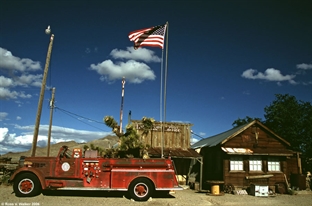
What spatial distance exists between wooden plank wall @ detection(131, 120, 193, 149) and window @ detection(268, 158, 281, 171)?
6384 mm

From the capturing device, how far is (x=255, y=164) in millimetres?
19328

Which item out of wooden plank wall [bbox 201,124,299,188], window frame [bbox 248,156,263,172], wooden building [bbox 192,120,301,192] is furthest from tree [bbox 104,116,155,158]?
window frame [bbox 248,156,263,172]

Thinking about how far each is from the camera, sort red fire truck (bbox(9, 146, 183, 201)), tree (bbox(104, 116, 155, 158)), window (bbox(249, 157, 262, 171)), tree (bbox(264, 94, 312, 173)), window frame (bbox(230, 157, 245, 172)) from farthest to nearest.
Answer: tree (bbox(264, 94, 312, 173)) → window (bbox(249, 157, 262, 171)) → window frame (bbox(230, 157, 245, 172)) → tree (bbox(104, 116, 155, 158)) → red fire truck (bbox(9, 146, 183, 201))

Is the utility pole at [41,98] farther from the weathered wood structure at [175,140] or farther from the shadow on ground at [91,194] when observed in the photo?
the weathered wood structure at [175,140]

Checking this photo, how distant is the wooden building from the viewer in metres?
18.7

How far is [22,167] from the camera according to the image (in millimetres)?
11312

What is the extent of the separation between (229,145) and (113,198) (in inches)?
431

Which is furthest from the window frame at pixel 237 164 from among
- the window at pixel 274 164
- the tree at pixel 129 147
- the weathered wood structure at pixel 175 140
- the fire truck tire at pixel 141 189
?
the fire truck tire at pixel 141 189

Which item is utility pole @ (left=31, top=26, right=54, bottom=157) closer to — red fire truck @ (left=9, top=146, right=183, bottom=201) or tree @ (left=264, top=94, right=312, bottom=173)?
red fire truck @ (left=9, top=146, right=183, bottom=201)

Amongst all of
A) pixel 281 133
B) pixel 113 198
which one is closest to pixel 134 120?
pixel 113 198

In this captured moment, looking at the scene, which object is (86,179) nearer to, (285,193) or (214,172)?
(214,172)

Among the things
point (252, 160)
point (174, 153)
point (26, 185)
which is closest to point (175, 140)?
point (174, 153)

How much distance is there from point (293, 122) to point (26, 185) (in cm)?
2591

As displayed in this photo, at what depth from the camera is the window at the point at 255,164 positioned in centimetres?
1927
